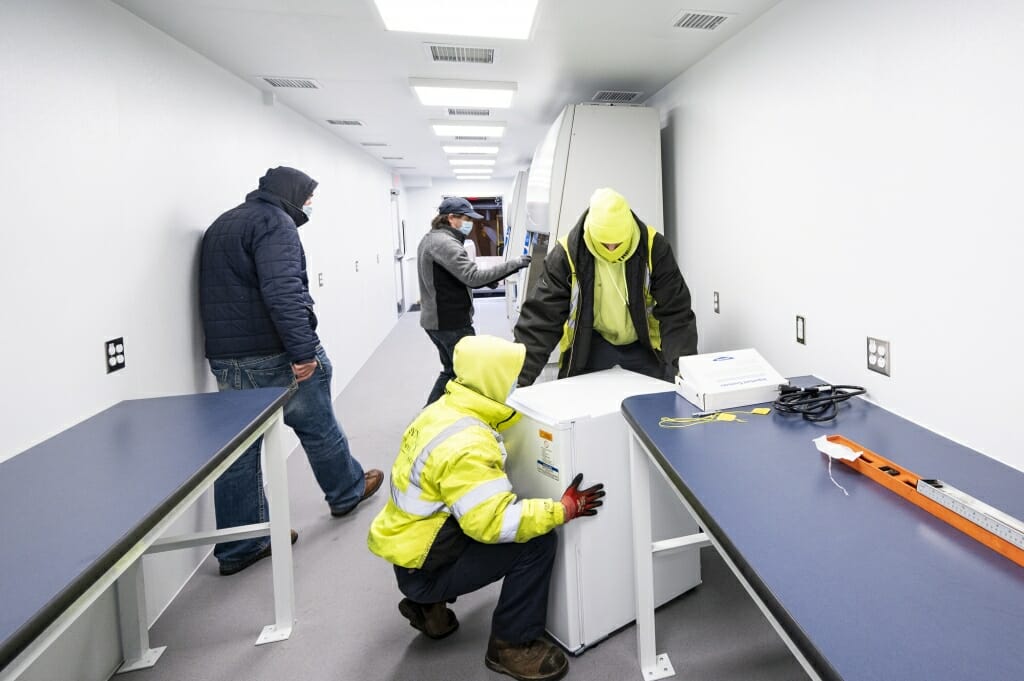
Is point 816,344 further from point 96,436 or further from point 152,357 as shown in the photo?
point 152,357

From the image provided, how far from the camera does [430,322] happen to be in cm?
315

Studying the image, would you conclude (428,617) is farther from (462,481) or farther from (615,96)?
(615,96)

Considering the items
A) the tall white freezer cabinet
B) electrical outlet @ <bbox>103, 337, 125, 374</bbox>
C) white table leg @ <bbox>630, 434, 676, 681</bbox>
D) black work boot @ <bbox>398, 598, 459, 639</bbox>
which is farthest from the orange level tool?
electrical outlet @ <bbox>103, 337, 125, 374</bbox>

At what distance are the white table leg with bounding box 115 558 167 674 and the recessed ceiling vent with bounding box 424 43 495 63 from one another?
233cm

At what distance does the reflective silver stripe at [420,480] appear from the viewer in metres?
1.43

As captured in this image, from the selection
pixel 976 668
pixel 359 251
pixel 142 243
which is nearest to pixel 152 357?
pixel 142 243

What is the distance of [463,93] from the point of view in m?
3.21

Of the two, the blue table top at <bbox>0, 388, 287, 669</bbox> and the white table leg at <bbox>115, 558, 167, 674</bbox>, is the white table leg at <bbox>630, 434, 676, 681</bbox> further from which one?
the white table leg at <bbox>115, 558, 167, 674</bbox>

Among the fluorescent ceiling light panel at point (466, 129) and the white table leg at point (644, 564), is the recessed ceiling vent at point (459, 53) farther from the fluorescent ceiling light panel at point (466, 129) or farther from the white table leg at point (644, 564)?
the white table leg at point (644, 564)

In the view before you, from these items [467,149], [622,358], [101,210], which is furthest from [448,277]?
[467,149]

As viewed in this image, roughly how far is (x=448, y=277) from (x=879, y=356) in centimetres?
213

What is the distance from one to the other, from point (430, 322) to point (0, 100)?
2.02m

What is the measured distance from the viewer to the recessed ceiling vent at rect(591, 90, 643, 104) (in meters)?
3.27

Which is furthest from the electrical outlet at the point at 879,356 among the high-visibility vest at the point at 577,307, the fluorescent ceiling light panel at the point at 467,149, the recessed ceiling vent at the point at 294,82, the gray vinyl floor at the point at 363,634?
the fluorescent ceiling light panel at the point at 467,149
